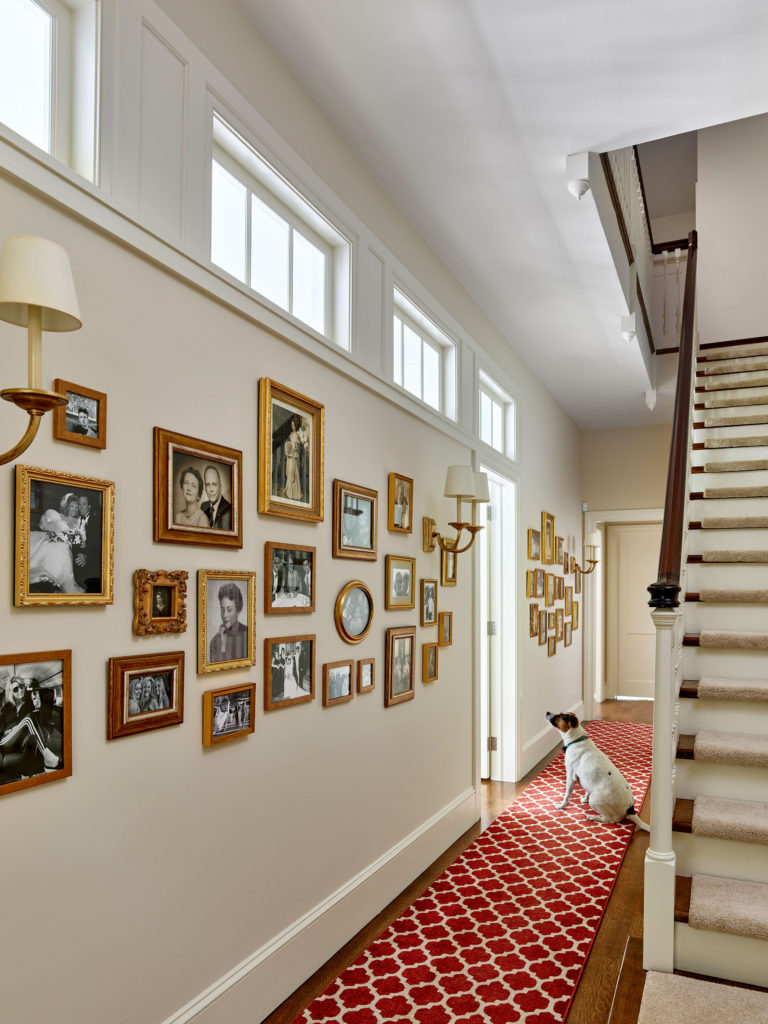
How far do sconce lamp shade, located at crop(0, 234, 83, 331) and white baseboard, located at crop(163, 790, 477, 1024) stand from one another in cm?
187

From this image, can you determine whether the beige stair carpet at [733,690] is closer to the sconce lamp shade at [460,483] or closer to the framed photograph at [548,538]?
the sconce lamp shade at [460,483]

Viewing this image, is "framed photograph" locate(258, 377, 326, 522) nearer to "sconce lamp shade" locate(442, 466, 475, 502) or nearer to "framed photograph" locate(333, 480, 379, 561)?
"framed photograph" locate(333, 480, 379, 561)

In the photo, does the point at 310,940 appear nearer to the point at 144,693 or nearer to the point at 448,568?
the point at 144,693

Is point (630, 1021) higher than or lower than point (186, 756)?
lower

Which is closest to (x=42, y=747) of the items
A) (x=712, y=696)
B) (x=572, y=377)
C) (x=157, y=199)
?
(x=157, y=199)

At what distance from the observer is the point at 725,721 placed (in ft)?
10.1

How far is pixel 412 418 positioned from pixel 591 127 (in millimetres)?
1482

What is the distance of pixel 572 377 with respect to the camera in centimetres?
650

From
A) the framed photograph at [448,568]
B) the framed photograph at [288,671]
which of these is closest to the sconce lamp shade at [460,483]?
the framed photograph at [448,568]

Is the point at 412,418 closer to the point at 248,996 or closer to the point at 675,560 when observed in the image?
the point at 675,560

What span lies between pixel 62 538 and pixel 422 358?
276 cm

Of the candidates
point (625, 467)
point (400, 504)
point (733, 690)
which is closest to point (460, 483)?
point (400, 504)

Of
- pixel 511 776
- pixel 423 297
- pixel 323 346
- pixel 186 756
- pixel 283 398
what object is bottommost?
pixel 511 776

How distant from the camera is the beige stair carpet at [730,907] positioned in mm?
2312
